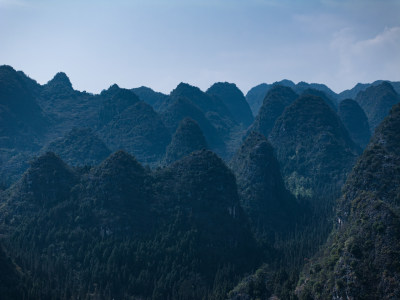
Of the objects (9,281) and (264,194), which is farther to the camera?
(264,194)

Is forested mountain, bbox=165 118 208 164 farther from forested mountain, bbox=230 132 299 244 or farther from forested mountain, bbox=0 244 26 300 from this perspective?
forested mountain, bbox=0 244 26 300

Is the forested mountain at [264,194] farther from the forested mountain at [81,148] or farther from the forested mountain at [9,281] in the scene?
the forested mountain at [81,148]

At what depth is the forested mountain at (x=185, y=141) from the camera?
16750cm

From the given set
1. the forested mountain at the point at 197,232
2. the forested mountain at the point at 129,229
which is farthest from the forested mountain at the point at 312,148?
the forested mountain at the point at 129,229

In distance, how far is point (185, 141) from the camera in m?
169

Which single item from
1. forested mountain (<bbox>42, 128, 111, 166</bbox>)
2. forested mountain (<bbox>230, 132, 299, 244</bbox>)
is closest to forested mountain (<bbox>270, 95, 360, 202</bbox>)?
forested mountain (<bbox>230, 132, 299, 244</bbox>)

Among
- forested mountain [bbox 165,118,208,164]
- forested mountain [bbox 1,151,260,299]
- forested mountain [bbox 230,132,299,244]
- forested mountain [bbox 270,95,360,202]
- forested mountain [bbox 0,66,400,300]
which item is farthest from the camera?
forested mountain [bbox 165,118,208,164]

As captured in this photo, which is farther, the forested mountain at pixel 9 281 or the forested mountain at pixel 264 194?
the forested mountain at pixel 264 194

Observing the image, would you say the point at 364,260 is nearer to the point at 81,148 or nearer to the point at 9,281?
the point at 9,281

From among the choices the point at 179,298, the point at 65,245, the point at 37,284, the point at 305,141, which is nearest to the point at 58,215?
the point at 65,245

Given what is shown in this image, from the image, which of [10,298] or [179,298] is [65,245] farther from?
[179,298]

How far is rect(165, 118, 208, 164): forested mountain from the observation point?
167500mm

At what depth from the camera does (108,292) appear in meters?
78.8

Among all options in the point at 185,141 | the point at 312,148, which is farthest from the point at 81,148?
the point at 312,148
